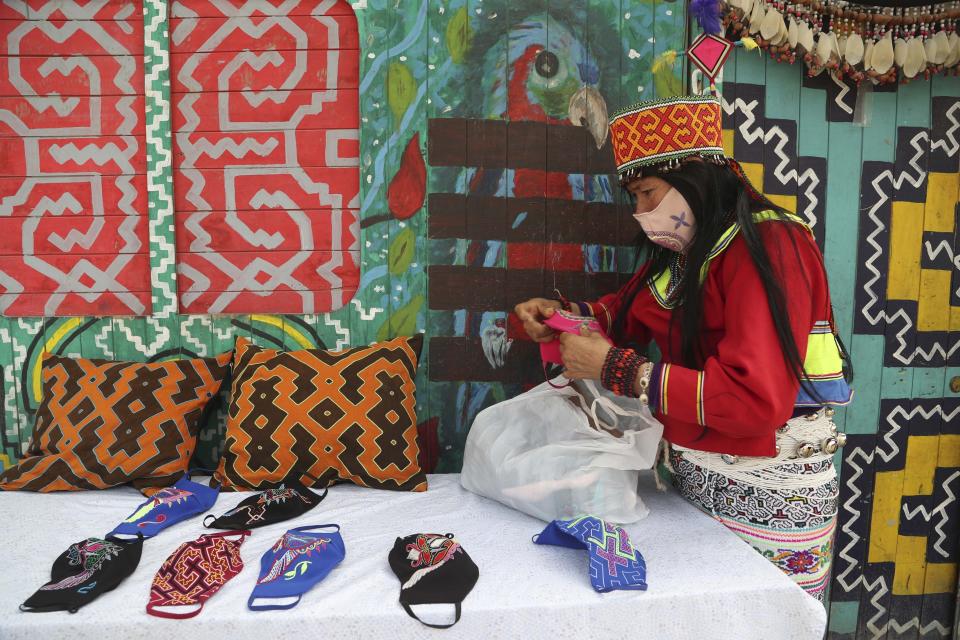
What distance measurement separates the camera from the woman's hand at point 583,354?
163cm

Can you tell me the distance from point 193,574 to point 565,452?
1022 millimetres

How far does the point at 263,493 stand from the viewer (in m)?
1.85

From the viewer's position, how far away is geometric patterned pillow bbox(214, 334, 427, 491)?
195cm

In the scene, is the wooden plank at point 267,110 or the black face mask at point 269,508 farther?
the wooden plank at point 267,110

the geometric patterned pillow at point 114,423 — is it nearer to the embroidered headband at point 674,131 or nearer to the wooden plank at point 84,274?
the wooden plank at point 84,274

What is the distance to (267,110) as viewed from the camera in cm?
222

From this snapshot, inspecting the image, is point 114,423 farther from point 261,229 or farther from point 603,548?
point 603,548

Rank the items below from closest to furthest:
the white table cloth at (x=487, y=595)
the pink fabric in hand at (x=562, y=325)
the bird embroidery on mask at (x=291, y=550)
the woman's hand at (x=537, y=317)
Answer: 1. the white table cloth at (x=487, y=595)
2. the bird embroidery on mask at (x=291, y=550)
3. the pink fabric in hand at (x=562, y=325)
4. the woman's hand at (x=537, y=317)

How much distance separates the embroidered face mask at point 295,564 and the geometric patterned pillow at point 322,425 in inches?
13.5

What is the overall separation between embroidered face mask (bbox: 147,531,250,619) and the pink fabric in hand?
3.54ft

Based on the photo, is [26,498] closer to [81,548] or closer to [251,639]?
[81,548]

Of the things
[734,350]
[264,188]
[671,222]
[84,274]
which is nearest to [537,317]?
[671,222]

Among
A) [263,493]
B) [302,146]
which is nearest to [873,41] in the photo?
[302,146]

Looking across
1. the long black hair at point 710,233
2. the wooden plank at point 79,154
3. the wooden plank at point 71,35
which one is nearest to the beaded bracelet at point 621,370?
the long black hair at point 710,233
